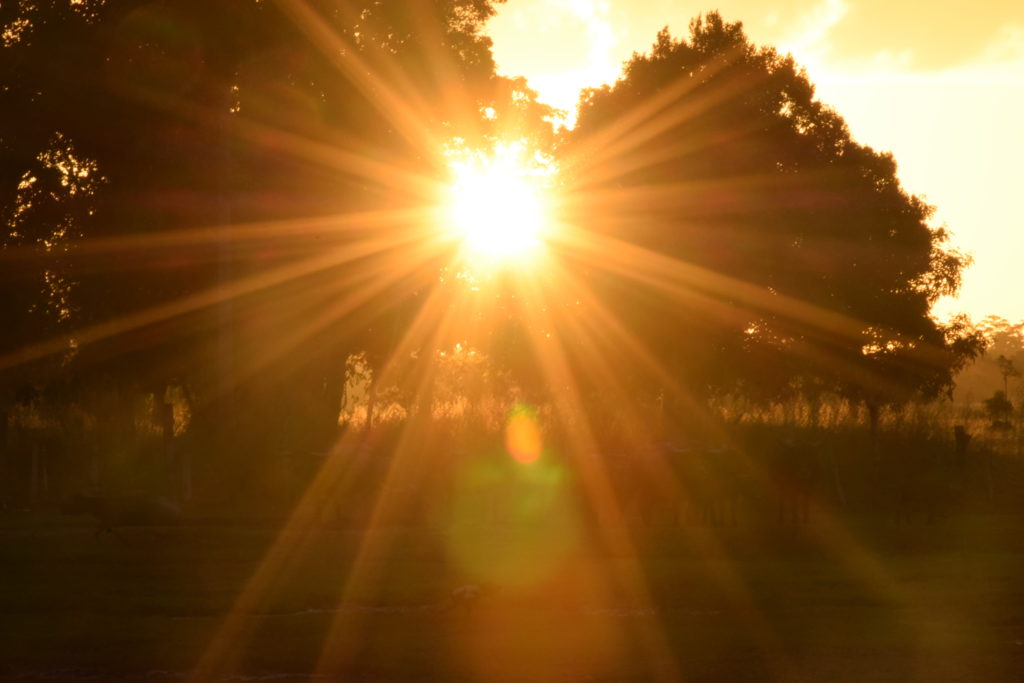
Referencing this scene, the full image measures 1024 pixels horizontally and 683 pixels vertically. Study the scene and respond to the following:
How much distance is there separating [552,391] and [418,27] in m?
12.3

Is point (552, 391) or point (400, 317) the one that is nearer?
point (400, 317)

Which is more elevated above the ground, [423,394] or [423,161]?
[423,161]

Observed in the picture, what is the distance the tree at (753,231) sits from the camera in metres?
32.3

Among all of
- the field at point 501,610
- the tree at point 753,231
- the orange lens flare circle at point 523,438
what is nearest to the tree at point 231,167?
the orange lens flare circle at point 523,438

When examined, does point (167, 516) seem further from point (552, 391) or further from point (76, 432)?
point (552, 391)

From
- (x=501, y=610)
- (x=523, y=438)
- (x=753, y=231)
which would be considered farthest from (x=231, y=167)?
(x=753, y=231)

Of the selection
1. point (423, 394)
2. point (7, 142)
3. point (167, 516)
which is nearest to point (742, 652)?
point (167, 516)

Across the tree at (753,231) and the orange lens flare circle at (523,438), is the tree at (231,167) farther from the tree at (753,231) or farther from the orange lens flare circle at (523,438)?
the tree at (753,231)

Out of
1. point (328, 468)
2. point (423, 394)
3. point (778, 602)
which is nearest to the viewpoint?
point (778, 602)

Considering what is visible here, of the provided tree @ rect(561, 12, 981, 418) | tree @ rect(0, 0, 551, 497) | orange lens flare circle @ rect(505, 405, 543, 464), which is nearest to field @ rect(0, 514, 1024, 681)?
tree @ rect(0, 0, 551, 497)

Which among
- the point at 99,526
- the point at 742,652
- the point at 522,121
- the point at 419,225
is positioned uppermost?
the point at 522,121

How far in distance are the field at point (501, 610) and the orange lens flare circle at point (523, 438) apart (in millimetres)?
6566

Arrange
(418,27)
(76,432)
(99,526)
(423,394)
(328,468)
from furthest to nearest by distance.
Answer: (76,432) < (423,394) < (418,27) < (328,468) < (99,526)

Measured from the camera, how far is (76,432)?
33.9 meters
